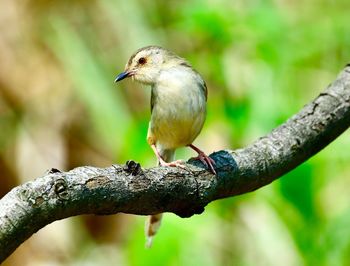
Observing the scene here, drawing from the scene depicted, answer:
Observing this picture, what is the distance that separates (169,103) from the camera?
12.9 feet

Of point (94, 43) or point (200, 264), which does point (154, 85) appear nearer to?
point (200, 264)

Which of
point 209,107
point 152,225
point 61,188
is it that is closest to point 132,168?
point 61,188

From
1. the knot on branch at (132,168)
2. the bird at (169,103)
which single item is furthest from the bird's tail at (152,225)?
the knot on branch at (132,168)

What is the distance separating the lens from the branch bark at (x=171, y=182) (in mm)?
2287

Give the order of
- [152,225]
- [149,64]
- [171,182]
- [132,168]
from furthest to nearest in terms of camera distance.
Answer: [149,64] → [152,225] → [171,182] → [132,168]

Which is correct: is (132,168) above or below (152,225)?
below

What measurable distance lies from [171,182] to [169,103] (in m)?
1.21

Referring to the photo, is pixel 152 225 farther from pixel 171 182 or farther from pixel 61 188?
pixel 61 188

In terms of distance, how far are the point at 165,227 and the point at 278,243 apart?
1.36 metres

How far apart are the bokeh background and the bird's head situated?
29cm

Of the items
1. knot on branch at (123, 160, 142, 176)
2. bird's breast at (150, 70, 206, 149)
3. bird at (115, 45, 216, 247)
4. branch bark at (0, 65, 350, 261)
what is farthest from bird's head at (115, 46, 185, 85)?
knot on branch at (123, 160, 142, 176)

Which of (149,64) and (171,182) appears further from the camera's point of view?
(149,64)

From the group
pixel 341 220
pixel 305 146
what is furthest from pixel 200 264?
pixel 305 146

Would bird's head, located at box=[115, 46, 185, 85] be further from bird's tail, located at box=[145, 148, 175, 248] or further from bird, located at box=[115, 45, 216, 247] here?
bird's tail, located at box=[145, 148, 175, 248]
